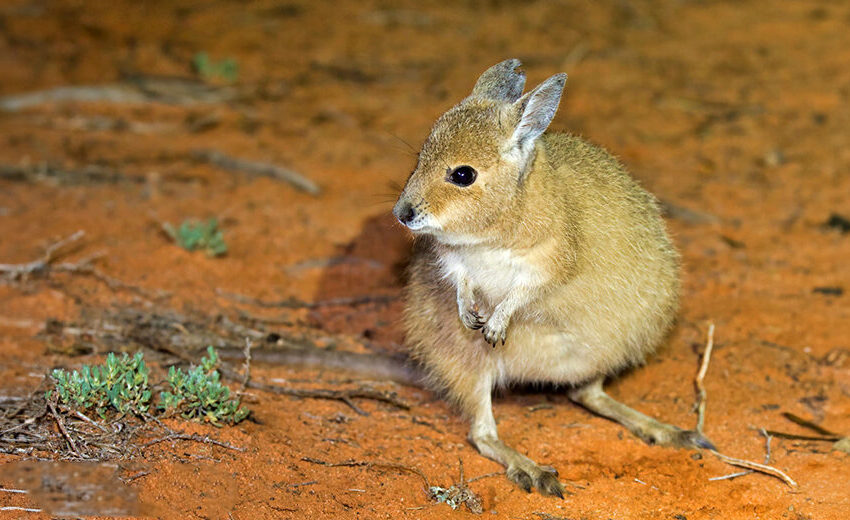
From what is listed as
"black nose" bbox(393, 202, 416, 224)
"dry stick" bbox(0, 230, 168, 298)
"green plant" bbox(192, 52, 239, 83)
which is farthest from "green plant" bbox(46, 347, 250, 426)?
"green plant" bbox(192, 52, 239, 83)

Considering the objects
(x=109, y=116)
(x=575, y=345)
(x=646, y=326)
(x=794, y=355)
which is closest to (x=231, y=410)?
(x=575, y=345)

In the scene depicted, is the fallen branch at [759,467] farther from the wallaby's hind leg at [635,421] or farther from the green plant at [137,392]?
the green plant at [137,392]

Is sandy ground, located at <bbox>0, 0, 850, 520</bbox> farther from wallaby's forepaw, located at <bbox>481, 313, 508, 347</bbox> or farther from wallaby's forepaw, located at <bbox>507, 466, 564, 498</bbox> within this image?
wallaby's forepaw, located at <bbox>481, 313, 508, 347</bbox>

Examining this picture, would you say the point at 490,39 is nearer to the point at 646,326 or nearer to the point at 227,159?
the point at 227,159

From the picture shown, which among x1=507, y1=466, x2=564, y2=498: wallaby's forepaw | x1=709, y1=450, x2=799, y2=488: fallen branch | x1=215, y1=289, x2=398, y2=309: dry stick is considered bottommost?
x1=507, y1=466, x2=564, y2=498: wallaby's forepaw

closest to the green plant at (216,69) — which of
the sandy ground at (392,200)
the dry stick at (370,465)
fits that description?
the sandy ground at (392,200)

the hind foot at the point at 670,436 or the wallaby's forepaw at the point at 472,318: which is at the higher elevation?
the wallaby's forepaw at the point at 472,318
